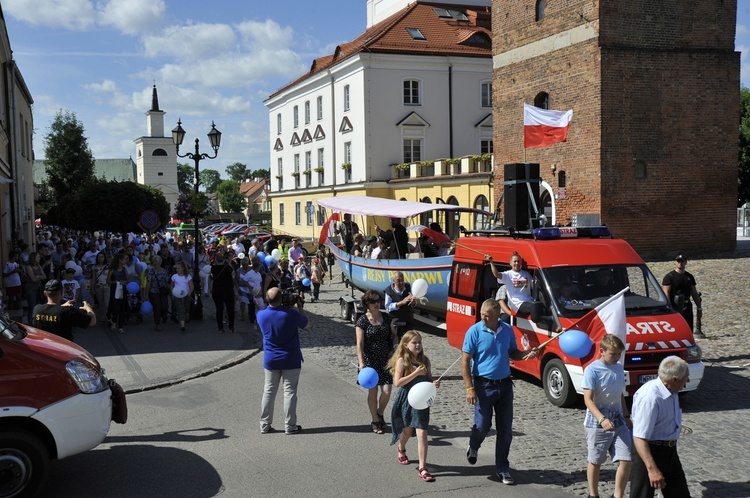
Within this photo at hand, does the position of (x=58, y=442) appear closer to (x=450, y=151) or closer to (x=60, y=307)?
(x=60, y=307)

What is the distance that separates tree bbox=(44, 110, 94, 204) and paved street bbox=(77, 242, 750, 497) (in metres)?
46.7

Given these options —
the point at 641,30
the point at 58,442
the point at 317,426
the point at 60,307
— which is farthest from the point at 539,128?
the point at 58,442

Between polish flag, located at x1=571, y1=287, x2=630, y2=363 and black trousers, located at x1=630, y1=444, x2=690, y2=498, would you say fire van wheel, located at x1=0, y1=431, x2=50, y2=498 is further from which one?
polish flag, located at x1=571, y1=287, x2=630, y2=363

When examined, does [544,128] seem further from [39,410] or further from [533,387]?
[39,410]

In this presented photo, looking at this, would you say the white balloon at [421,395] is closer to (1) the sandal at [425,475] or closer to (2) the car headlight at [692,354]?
(1) the sandal at [425,475]

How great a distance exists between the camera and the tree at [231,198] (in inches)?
5714

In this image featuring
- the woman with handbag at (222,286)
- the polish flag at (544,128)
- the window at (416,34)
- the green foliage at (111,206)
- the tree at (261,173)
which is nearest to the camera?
the woman with handbag at (222,286)

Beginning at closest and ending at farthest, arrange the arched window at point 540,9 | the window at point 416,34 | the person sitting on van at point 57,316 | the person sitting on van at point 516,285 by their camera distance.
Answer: the person sitting on van at point 57,316, the person sitting on van at point 516,285, the arched window at point 540,9, the window at point 416,34

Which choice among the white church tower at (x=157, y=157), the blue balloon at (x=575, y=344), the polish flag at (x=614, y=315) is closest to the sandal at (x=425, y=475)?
the blue balloon at (x=575, y=344)

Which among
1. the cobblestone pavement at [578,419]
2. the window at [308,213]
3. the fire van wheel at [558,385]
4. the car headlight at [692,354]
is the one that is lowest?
the cobblestone pavement at [578,419]

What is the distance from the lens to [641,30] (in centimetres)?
2417

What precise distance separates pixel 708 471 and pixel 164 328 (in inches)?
473

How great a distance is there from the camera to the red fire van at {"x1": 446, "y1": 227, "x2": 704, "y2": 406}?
29.8ft

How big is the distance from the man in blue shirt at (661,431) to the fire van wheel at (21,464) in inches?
193
